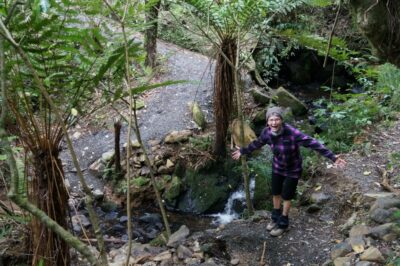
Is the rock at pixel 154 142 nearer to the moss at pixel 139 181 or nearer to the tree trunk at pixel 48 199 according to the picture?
the moss at pixel 139 181

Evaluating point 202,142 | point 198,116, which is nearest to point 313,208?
point 202,142

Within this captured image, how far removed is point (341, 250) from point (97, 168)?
13.7ft

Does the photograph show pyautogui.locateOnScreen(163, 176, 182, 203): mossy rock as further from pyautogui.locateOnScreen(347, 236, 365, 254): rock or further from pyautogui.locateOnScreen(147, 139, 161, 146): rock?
pyautogui.locateOnScreen(347, 236, 365, 254): rock

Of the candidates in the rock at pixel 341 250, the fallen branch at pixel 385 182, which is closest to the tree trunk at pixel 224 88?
the fallen branch at pixel 385 182

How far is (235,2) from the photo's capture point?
3.97 meters

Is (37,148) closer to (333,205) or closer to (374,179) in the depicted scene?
(333,205)

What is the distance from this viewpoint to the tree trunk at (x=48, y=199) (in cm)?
217

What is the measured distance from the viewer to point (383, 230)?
315 cm

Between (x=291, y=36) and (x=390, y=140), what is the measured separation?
204cm

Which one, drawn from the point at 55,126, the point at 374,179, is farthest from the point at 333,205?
the point at 55,126

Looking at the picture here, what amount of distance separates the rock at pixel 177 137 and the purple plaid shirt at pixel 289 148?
8.64ft

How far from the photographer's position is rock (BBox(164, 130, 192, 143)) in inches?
251

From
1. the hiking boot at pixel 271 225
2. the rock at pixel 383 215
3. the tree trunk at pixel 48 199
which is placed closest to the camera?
the tree trunk at pixel 48 199

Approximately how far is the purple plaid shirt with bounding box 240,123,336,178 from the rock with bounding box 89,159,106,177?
3256mm
